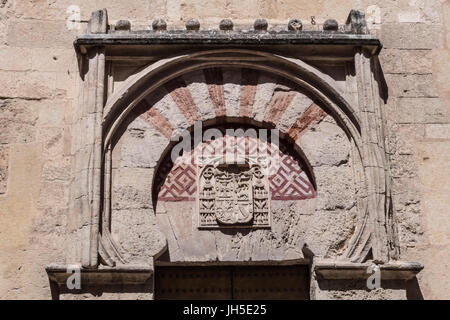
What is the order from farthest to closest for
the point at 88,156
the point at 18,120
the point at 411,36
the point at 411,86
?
the point at 411,36
the point at 411,86
the point at 18,120
the point at 88,156

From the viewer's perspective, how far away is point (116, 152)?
499cm

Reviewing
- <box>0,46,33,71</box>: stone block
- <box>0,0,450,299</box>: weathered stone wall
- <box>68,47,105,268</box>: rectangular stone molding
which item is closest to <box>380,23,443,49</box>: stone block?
<box>0,0,450,299</box>: weathered stone wall

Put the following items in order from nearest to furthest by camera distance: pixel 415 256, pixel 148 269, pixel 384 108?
pixel 148 269 < pixel 415 256 < pixel 384 108

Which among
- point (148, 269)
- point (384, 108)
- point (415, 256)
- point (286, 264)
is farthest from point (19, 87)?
point (415, 256)

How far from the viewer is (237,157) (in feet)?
16.8

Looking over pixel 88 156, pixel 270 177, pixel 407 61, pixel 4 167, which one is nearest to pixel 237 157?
pixel 270 177

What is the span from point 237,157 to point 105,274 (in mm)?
1193

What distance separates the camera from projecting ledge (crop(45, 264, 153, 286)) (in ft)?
15.1

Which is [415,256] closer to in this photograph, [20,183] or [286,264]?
[286,264]

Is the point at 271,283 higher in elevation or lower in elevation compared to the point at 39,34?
lower

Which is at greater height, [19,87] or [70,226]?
[19,87]

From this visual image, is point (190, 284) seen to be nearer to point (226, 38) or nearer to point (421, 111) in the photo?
point (226, 38)

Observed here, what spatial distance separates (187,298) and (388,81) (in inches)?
81.8

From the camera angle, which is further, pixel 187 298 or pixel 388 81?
pixel 388 81
